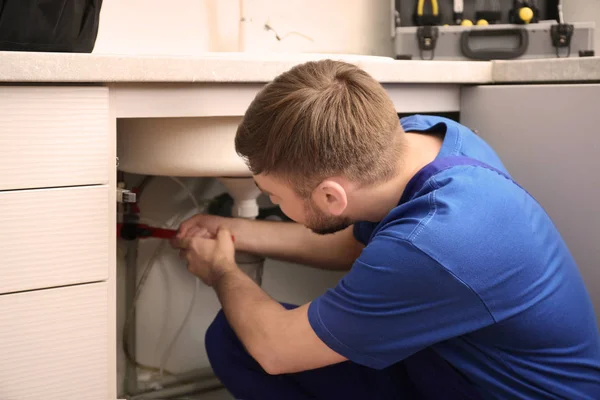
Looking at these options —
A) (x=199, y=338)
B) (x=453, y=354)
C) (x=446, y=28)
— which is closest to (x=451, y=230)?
(x=453, y=354)

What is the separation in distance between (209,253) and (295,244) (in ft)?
0.62

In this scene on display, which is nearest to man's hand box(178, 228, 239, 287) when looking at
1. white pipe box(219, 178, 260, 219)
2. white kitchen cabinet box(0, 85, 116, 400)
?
white pipe box(219, 178, 260, 219)

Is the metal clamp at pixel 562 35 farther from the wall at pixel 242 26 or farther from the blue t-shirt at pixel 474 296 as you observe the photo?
the blue t-shirt at pixel 474 296

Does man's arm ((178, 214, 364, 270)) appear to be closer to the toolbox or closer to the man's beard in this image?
the man's beard

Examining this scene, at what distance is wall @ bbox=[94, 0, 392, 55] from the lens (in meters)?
1.55

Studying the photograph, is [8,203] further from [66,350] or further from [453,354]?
[453,354]

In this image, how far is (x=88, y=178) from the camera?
102cm

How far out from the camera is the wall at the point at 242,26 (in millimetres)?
1550

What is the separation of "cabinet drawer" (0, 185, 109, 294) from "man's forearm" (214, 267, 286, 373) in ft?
0.66

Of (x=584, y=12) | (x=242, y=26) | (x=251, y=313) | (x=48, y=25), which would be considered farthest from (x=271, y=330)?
(x=584, y=12)

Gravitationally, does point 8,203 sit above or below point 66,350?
above

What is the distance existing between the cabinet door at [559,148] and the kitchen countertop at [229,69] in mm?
26

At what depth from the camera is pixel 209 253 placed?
4.25 ft

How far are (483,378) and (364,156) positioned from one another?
1.10ft
